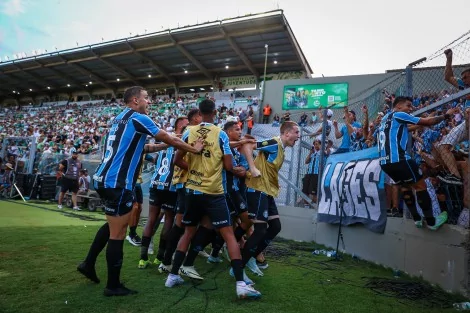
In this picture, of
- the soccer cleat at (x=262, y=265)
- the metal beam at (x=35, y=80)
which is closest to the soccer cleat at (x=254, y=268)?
the soccer cleat at (x=262, y=265)

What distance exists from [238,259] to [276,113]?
1920 centimetres

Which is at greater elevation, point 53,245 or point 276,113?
point 276,113

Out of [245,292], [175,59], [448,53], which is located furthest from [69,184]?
[175,59]

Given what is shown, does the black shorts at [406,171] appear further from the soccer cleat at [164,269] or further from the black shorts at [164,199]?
the soccer cleat at [164,269]

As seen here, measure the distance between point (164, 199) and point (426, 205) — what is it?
3478mm

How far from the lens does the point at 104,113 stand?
3062 centimetres

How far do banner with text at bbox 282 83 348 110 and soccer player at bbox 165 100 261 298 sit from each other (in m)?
17.3

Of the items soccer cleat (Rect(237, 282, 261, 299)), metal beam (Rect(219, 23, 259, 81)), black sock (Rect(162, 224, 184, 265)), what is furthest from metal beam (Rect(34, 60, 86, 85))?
soccer cleat (Rect(237, 282, 261, 299))

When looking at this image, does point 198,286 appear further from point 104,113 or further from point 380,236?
point 104,113

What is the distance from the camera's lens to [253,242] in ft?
14.0

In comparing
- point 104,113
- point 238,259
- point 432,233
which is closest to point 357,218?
point 432,233

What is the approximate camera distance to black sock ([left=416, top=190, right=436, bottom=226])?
14.7ft

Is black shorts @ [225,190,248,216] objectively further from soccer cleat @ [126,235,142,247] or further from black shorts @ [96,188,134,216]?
soccer cleat @ [126,235,142,247]

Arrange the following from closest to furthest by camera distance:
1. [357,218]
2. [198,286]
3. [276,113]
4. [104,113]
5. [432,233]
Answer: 1. [198,286]
2. [432,233]
3. [357,218]
4. [276,113]
5. [104,113]
